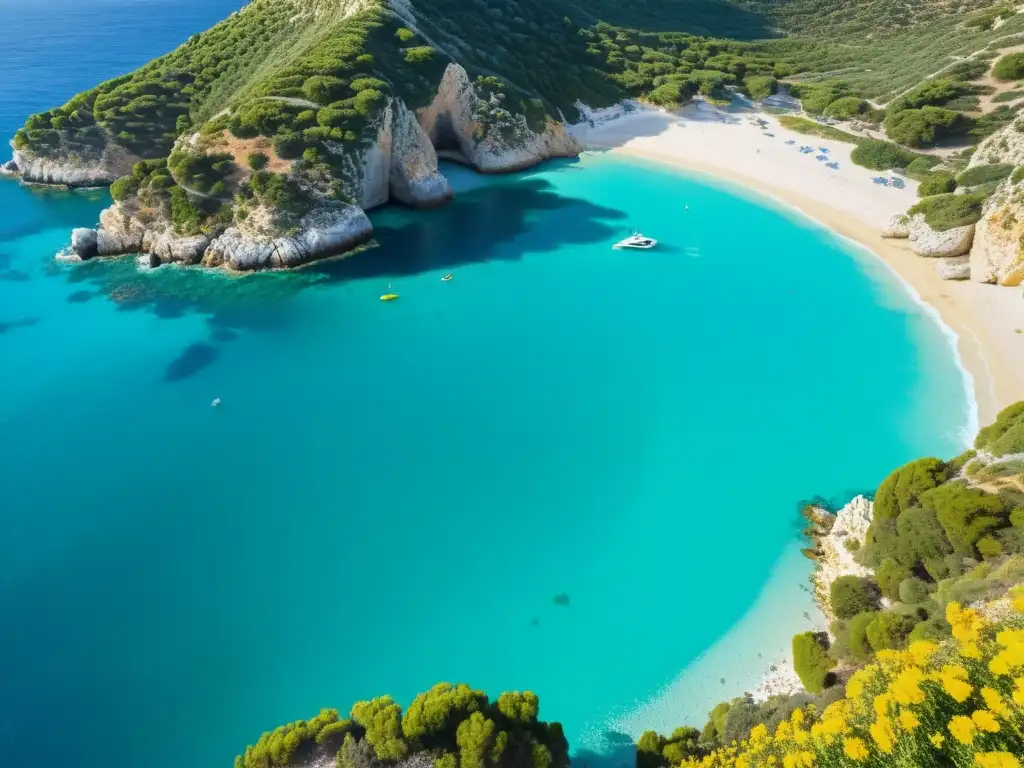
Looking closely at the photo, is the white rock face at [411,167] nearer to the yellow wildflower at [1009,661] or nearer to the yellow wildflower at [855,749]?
the yellow wildflower at [855,749]

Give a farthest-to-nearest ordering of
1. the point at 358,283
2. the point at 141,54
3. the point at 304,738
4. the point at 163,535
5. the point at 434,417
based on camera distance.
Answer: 1. the point at 141,54
2. the point at 358,283
3. the point at 434,417
4. the point at 163,535
5. the point at 304,738

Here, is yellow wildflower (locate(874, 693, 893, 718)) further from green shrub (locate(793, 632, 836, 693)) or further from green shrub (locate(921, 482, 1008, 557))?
green shrub (locate(921, 482, 1008, 557))

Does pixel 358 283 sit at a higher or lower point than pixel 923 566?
lower

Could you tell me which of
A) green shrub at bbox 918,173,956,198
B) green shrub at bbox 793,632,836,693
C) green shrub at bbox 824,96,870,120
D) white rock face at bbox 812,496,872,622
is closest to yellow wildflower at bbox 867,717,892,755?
green shrub at bbox 793,632,836,693

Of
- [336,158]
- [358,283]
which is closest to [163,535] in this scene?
[358,283]

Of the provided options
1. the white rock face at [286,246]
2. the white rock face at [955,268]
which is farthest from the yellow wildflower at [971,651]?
the white rock face at [286,246]

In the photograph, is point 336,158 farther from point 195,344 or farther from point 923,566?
point 923,566
